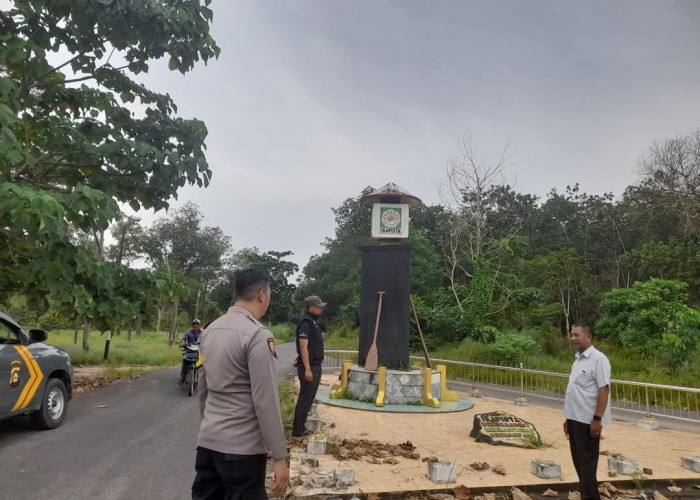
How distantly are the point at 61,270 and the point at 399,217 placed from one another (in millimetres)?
6493

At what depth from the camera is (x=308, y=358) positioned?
6.68 meters

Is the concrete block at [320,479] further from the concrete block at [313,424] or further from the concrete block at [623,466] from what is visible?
the concrete block at [623,466]

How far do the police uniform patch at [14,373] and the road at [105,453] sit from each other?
749 millimetres

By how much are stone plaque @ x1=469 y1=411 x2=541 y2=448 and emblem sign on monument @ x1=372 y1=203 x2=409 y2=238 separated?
4787mm

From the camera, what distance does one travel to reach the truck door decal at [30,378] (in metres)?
6.46

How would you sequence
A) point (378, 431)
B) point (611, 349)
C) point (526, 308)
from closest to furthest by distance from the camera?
point (378, 431) < point (611, 349) < point (526, 308)

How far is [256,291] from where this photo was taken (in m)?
2.96

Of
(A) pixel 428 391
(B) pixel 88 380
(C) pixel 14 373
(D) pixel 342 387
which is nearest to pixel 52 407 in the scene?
(C) pixel 14 373

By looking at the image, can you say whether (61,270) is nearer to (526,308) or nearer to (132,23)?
(132,23)

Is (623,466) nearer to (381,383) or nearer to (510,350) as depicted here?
(381,383)

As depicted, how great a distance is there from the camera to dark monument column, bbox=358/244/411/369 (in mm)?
10734

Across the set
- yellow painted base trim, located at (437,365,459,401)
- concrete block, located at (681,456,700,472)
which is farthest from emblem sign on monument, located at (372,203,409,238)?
concrete block, located at (681,456,700,472)

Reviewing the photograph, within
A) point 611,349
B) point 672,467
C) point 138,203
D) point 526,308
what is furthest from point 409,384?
point 526,308

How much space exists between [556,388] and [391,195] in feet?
19.6
